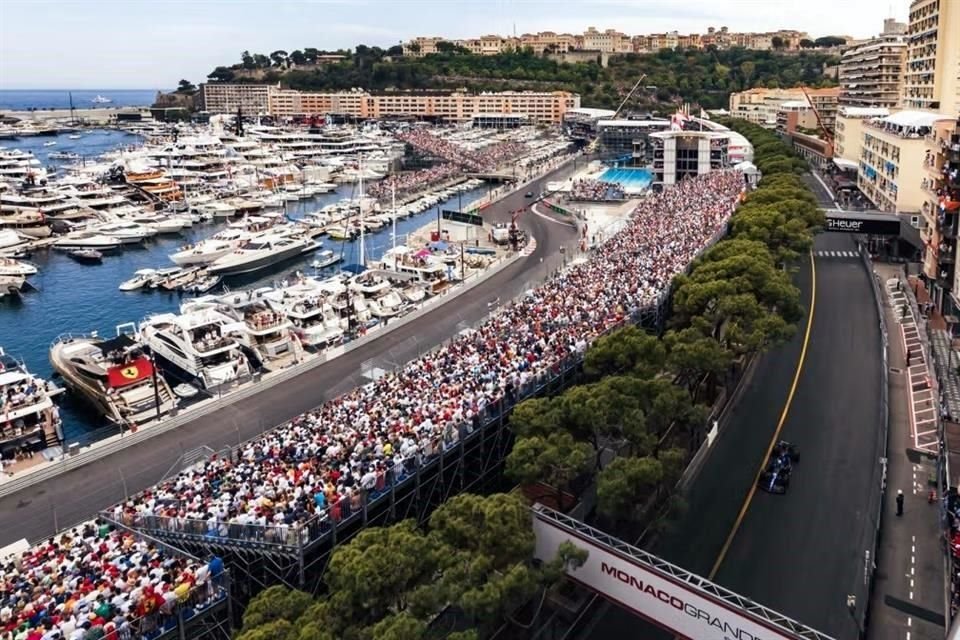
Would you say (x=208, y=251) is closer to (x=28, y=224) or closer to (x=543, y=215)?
(x=28, y=224)

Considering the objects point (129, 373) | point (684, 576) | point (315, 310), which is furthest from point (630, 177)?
point (684, 576)

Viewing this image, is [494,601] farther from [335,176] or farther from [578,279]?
[335,176]

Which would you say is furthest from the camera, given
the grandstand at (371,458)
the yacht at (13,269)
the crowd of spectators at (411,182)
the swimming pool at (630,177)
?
the crowd of spectators at (411,182)

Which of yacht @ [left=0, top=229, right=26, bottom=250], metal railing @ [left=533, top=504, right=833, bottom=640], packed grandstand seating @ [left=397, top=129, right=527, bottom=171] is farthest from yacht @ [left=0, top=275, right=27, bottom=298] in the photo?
packed grandstand seating @ [left=397, top=129, right=527, bottom=171]

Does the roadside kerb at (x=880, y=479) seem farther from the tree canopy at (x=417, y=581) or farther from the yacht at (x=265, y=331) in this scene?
the yacht at (x=265, y=331)

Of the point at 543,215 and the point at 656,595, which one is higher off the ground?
the point at 543,215

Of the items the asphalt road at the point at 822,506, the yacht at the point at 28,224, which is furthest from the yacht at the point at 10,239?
the asphalt road at the point at 822,506

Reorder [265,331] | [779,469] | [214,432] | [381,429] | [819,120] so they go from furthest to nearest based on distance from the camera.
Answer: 1. [819,120]
2. [265,331]
3. [214,432]
4. [779,469]
5. [381,429]
